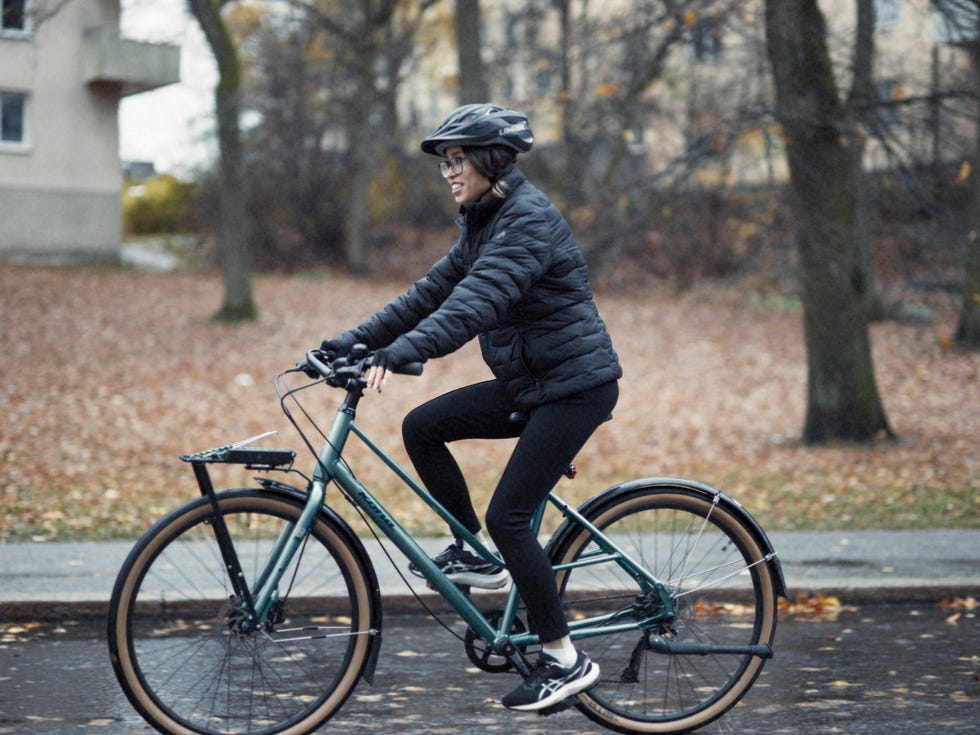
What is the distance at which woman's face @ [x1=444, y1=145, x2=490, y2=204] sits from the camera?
419 centimetres

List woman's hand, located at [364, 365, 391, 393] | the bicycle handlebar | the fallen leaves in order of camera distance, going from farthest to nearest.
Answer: the fallen leaves < the bicycle handlebar < woman's hand, located at [364, 365, 391, 393]

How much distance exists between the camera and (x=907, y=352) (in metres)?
20.1

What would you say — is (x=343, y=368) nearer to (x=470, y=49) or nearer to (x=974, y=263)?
(x=974, y=263)

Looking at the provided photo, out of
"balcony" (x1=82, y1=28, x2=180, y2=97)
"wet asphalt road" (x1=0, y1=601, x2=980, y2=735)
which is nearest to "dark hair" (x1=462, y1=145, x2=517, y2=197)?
"wet asphalt road" (x1=0, y1=601, x2=980, y2=735)

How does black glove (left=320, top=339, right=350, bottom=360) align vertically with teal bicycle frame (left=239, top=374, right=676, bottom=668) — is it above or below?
above

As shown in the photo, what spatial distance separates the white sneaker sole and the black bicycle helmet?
1.80 metres

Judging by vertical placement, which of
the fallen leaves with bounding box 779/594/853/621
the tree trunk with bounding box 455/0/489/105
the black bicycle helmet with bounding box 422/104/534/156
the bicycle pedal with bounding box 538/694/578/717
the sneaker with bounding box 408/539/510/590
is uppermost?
the tree trunk with bounding box 455/0/489/105

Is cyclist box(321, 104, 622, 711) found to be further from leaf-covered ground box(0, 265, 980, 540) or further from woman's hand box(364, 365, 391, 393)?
leaf-covered ground box(0, 265, 980, 540)

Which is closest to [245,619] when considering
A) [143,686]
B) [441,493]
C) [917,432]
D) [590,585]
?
[143,686]

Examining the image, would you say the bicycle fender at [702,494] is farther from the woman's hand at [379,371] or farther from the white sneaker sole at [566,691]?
the woman's hand at [379,371]

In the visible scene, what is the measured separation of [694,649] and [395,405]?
12.0 meters

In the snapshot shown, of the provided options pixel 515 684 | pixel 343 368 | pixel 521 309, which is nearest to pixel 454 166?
pixel 521 309

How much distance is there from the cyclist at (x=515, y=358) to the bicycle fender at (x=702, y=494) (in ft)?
0.89

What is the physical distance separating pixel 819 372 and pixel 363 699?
919cm
